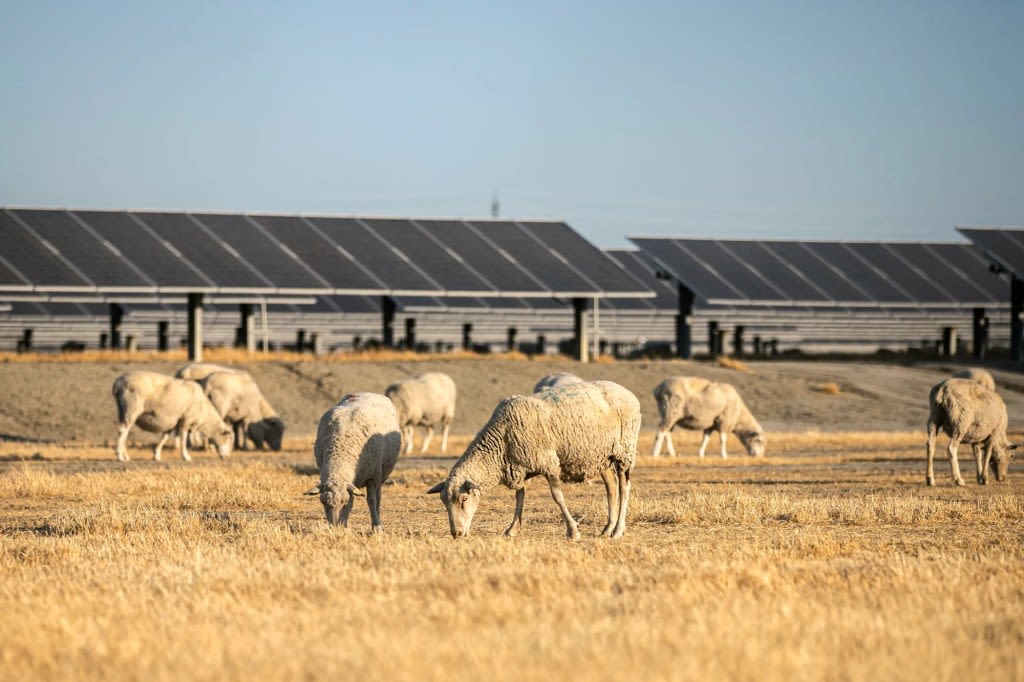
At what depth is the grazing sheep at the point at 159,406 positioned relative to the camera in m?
26.9

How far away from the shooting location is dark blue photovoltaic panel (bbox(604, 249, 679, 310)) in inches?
2335

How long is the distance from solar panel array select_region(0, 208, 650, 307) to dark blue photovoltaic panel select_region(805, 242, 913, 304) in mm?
10899

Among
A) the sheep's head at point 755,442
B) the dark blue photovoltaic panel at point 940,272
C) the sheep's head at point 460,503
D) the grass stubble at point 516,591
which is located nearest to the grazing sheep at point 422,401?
the sheep's head at point 755,442

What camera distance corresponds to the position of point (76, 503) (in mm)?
18609

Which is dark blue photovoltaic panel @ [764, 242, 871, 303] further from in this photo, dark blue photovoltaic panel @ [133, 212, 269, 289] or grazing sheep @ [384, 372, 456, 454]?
grazing sheep @ [384, 372, 456, 454]

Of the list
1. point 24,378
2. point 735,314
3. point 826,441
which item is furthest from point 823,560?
point 735,314

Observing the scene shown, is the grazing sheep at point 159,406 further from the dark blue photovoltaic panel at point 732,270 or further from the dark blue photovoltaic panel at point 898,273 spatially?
the dark blue photovoltaic panel at point 898,273

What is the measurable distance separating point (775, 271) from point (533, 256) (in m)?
11.0

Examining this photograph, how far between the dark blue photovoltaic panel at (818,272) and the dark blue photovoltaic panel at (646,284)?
527 centimetres

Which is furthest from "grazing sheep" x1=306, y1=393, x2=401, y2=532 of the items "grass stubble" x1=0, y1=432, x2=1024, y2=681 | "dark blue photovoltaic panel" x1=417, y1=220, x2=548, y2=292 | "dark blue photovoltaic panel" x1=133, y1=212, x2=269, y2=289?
"dark blue photovoltaic panel" x1=417, y1=220, x2=548, y2=292

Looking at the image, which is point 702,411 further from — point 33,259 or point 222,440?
point 33,259

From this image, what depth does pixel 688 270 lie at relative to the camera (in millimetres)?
50156

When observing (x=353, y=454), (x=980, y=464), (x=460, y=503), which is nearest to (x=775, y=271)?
(x=980, y=464)

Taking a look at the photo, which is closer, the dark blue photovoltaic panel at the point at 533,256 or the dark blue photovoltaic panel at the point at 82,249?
the dark blue photovoltaic panel at the point at 82,249
